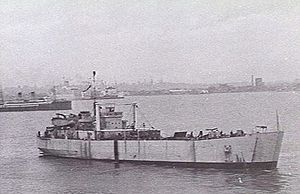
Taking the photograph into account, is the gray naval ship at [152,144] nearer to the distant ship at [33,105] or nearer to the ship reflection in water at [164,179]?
the ship reflection in water at [164,179]

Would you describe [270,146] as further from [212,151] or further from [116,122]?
[116,122]

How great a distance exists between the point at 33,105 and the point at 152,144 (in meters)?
68.3

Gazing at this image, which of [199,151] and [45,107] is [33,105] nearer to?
[45,107]

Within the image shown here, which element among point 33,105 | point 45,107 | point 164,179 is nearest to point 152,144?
point 164,179

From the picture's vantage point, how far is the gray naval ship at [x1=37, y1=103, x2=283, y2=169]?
18.9m

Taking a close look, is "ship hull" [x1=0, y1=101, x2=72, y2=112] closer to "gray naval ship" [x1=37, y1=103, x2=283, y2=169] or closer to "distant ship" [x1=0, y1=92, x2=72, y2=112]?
"distant ship" [x1=0, y1=92, x2=72, y2=112]

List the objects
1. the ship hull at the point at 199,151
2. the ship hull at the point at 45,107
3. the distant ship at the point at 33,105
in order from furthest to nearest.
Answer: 1. the distant ship at the point at 33,105
2. the ship hull at the point at 45,107
3. the ship hull at the point at 199,151

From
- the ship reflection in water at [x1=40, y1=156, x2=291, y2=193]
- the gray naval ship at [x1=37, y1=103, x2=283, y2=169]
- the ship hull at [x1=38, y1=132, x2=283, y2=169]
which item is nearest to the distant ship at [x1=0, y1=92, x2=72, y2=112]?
the gray naval ship at [x1=37, y1=103, x2=283, y2=169]

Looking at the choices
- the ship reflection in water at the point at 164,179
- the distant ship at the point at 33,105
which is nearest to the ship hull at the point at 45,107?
the distant ship at the point at 33,105

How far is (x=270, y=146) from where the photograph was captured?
743 inches

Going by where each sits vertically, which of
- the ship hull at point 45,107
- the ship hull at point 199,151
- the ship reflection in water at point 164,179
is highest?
the ship hull at point 45,107

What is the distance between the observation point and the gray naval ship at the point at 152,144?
1888cm

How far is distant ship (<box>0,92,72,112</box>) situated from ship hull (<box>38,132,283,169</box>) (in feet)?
203

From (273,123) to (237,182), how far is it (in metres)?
26.5
